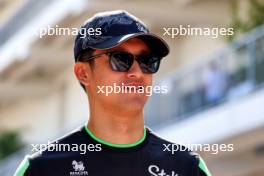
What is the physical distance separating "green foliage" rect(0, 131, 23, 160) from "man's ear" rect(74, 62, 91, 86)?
66.3 ft

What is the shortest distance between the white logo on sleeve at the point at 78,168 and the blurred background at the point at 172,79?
9424 millimetres

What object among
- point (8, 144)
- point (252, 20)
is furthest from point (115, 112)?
point (8, 144)

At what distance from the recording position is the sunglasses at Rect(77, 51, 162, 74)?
139 inches

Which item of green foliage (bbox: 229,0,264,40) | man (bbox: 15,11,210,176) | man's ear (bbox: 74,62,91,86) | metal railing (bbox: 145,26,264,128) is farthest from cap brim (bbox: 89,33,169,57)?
green foliage (bbox: 229,0,264,40)

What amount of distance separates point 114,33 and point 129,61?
0.11 metres

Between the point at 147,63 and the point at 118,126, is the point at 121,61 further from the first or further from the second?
the point at 118,126

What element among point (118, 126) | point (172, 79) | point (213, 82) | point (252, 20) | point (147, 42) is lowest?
point (172, 79)

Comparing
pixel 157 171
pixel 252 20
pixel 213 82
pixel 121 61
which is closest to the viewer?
pixel 121 61

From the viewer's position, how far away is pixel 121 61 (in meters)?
3.51

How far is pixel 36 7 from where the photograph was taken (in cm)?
2320

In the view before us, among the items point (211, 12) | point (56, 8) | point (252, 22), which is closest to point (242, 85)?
point (252, 22)

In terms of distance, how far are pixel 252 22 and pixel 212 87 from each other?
5.21ft

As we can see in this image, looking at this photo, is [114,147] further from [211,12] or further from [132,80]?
[211,12]

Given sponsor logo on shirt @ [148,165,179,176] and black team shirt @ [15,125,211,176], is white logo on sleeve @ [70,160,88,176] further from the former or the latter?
sponsor logo on shirt @ [148,165,179,176]
